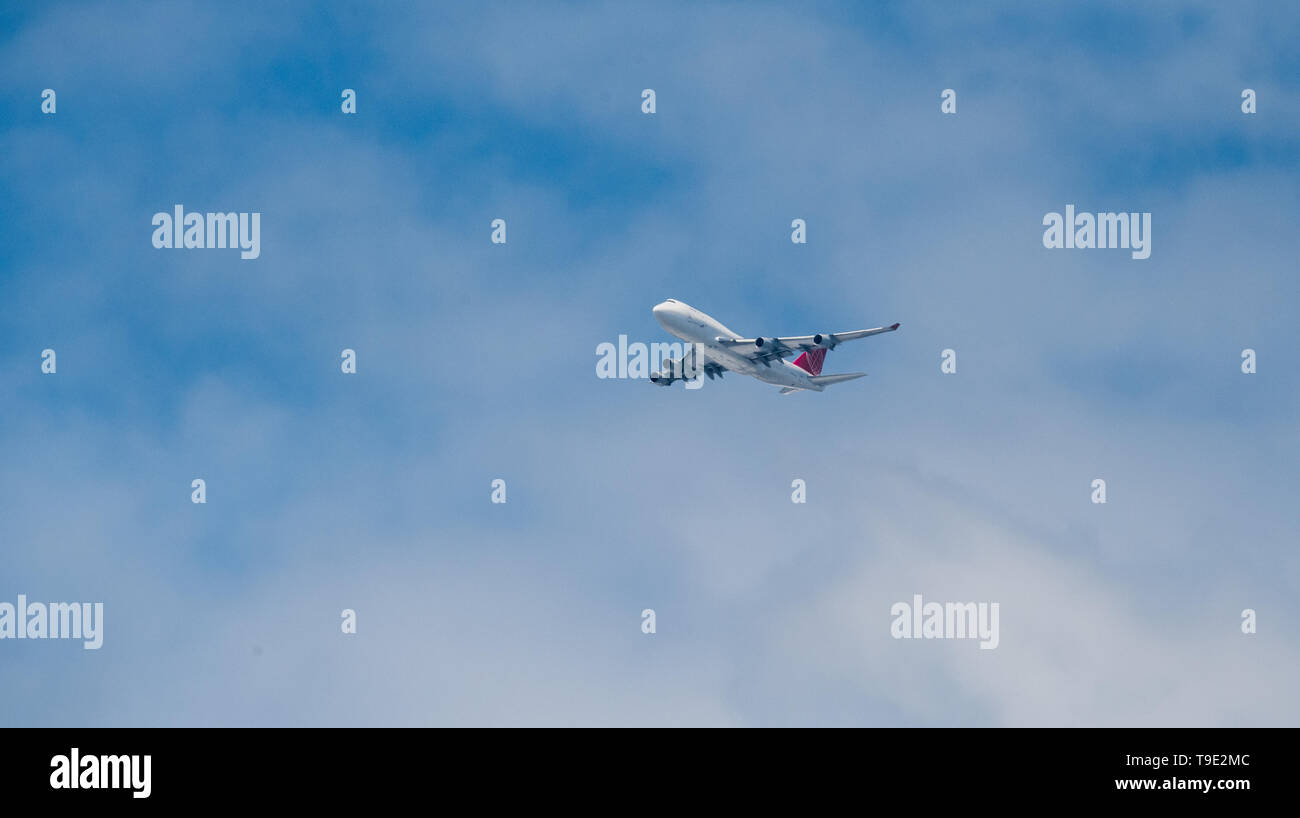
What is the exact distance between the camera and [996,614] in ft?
357

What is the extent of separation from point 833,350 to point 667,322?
16.2m

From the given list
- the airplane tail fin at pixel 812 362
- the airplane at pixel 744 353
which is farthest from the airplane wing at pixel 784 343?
the airplane tail fin at pixel 812 362

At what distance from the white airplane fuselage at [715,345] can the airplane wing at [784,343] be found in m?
0.90

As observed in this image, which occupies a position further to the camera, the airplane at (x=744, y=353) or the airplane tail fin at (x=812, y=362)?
the airplane tail fin at (x=812, y=362)

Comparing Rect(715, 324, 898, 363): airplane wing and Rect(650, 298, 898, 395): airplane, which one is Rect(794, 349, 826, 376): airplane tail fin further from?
Rect(715, 324, 898, 363): airplane wing

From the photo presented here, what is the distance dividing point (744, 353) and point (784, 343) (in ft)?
13.3

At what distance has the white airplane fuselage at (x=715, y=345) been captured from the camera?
4500 inches

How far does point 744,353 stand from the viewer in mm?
117875

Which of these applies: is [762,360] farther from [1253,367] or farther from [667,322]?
[1253,367]

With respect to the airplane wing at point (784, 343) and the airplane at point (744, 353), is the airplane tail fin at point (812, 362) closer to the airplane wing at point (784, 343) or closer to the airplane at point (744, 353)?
the airplane at point (744, 353)

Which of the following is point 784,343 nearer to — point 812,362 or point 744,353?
point 744,353

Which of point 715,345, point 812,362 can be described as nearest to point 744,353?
point 715,345
